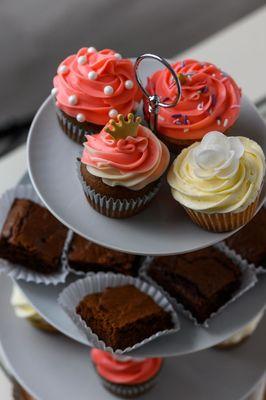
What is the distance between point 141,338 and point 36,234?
34 centimetres

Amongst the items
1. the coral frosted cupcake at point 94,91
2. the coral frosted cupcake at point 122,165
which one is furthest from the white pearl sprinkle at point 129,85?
the coral frosted cupcake at point 122,165

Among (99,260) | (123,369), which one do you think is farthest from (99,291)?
(123,369)

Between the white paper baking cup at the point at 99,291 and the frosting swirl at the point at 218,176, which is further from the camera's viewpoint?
the white paper baking cup at the point at 99,291

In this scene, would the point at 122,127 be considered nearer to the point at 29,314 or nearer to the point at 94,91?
the point at 94,91

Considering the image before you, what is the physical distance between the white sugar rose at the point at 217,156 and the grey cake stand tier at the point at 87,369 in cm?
72

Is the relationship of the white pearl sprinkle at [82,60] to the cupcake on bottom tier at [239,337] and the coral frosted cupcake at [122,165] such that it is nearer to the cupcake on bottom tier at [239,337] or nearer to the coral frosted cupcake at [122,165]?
the coral frosted cupcake at [122,165]

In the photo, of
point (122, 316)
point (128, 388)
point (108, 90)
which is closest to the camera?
point (108, 90)

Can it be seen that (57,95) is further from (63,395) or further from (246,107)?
(63,395)

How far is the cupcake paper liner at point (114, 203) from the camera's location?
1.21 m

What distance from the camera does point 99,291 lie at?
1.51 m

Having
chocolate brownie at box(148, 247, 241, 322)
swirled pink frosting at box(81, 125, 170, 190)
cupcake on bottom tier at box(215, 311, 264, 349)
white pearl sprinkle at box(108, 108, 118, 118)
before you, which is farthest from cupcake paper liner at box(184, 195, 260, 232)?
cupcake on bottom tier at box(215, 311, 264, 349)

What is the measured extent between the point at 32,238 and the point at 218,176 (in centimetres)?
53

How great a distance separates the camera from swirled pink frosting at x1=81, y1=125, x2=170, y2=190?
1161 mm

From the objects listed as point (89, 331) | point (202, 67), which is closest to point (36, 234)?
point (89, 331)
